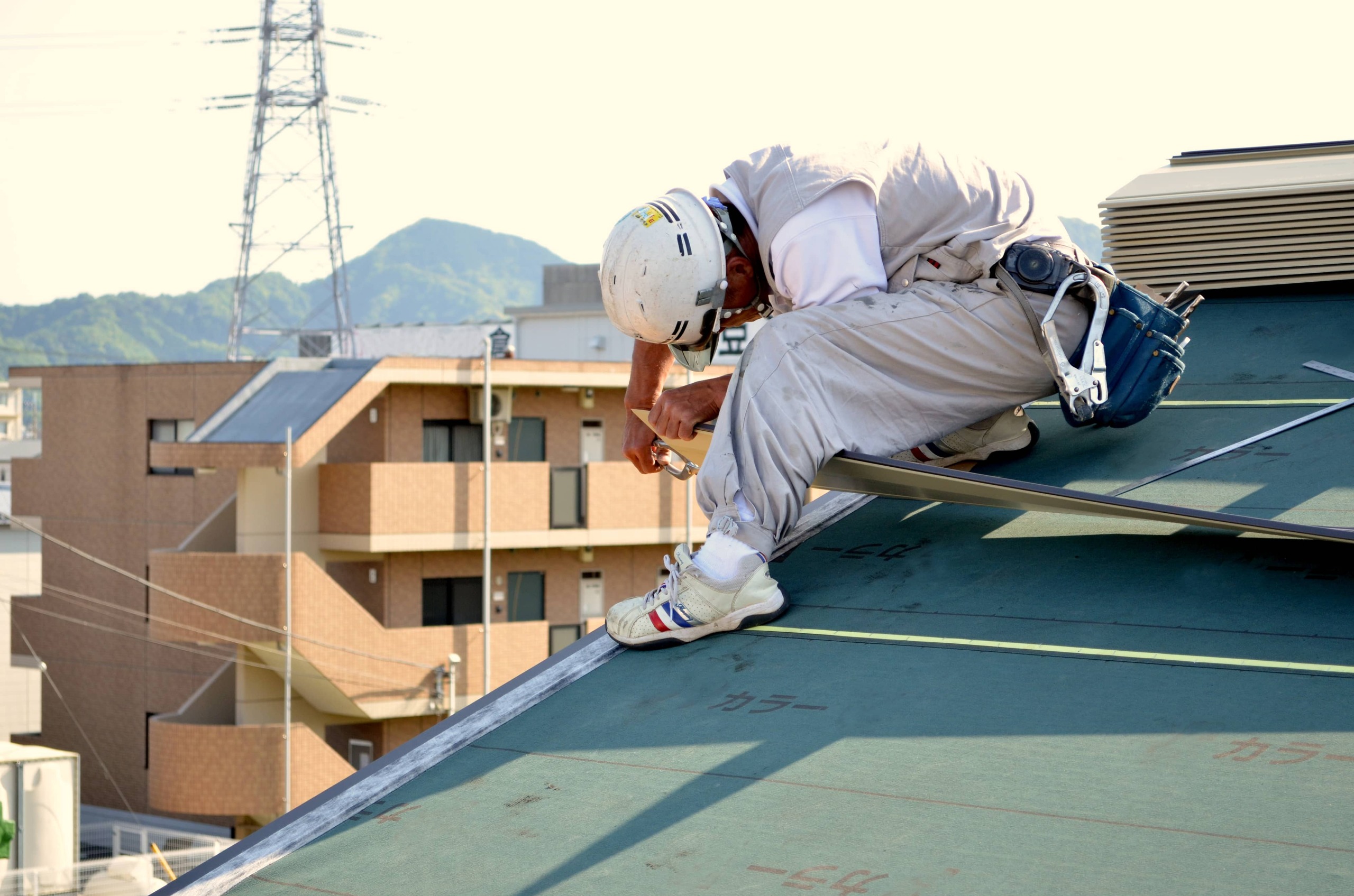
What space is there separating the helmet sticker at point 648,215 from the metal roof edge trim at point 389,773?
36.8 inches

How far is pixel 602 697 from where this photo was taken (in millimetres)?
2723

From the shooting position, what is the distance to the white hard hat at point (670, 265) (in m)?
3.09

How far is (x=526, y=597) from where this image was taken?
64.6ft

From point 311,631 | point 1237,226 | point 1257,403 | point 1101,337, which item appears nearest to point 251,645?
point 311,631

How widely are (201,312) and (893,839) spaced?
638 feet

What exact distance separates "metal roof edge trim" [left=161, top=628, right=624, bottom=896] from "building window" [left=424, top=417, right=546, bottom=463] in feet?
52.8

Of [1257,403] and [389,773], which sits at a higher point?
[1257,403]

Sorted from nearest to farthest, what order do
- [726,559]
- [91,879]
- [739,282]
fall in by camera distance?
[726,559]
[739,282]
[91,879]

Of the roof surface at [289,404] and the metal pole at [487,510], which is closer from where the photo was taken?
the roof surface at [289,404]

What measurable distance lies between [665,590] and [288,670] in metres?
14.8

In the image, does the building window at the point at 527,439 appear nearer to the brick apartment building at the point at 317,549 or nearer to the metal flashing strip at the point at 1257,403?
the brick apartment building at the point at 317,549

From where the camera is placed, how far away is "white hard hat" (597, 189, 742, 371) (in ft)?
10.1

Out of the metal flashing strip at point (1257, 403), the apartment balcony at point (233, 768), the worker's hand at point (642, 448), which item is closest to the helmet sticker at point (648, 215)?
the worker's hand at point (642, 448)

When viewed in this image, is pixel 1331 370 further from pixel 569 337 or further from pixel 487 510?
pixel 569 337
